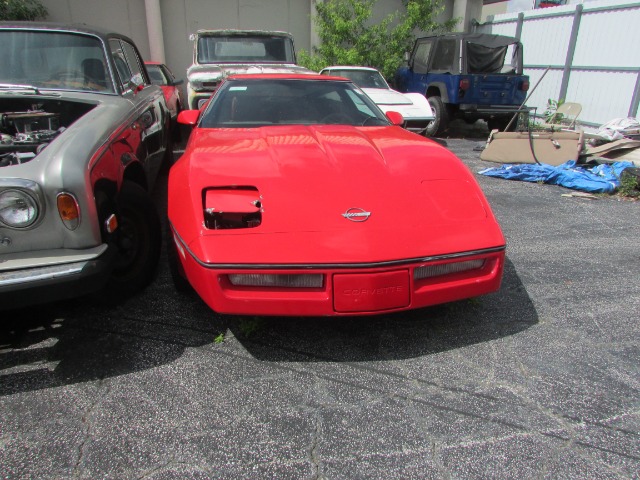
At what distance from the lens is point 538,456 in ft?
5.88

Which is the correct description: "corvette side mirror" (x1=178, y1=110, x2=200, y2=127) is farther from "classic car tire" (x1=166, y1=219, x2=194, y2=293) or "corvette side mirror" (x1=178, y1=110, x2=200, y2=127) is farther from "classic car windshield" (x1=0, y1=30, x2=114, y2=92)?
"classic car tire" (x1=166, y1=219, x2=194, y2=293)

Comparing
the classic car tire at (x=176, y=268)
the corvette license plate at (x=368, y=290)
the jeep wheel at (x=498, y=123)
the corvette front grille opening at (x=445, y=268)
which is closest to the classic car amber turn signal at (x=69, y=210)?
the classic car tire at (x=176, y=268)

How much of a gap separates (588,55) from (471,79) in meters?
3.47

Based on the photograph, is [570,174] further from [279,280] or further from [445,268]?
[279,280]

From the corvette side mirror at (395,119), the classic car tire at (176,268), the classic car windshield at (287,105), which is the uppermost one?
Result: the classic car windshield at (287,105)

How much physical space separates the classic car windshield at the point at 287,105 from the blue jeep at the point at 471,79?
213 inches

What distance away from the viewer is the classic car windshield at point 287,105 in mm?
3541

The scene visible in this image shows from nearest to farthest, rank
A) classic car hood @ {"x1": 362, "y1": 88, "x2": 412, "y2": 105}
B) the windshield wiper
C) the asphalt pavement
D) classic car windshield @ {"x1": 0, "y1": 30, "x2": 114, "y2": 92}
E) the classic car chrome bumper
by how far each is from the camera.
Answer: the asphalt pavement < the classic car chrome bumper < the windshield wiper < classic car windshield @ {"x1": 0, "y1": 30, "x2": 114, "y2": 92} < classic car hood @ {"x1": 362, "y1": 88, "x2": 412, "y2": 105}

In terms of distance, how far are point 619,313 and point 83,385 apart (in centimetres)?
303

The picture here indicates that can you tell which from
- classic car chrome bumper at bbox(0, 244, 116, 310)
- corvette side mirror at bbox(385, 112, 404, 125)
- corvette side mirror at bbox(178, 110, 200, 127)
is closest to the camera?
classic car chrome bumper at bbox(0, 244, 116, 310)

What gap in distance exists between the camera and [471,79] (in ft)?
28.1

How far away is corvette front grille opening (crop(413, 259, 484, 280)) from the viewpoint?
90.6 inches

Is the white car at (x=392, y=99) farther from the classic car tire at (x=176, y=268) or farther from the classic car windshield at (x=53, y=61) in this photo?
the classic car tire at (x=176, y=268)

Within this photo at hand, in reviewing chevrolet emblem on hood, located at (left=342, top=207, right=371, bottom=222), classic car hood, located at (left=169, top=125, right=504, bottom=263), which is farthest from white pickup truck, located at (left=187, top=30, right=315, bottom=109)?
chevrolet emblem on hood, located at (left=342, top=207, right=371, bottom=222)
